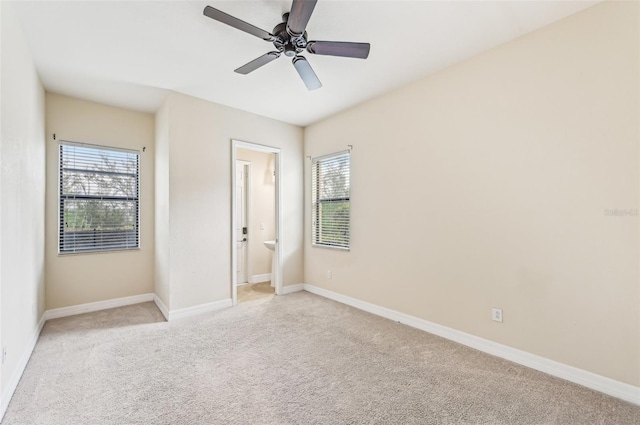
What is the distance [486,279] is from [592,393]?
996 mm

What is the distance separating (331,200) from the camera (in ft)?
14.4

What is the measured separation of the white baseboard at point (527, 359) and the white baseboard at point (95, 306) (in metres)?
3.31

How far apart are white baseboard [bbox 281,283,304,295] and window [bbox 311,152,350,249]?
0.78 metres

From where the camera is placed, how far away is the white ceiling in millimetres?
2148

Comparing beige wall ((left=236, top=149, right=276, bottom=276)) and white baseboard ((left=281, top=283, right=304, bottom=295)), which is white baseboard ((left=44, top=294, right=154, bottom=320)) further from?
white baseboard ((left=281, top=283, right=304, bottom=295))

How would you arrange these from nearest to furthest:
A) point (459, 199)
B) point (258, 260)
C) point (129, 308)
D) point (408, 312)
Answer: point (459, 199), point (408, 312), point (129, 308), point (258, 260)

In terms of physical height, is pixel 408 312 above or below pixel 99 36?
below

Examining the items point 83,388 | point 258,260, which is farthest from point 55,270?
point 258,260

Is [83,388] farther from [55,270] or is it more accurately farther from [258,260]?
[258,260]

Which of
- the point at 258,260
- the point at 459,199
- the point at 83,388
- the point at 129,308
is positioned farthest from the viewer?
the point at 258,260

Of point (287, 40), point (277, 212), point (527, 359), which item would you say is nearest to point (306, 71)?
point (287, 40)

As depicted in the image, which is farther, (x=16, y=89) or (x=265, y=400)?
(x=16, y=89)

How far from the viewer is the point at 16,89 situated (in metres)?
2.26

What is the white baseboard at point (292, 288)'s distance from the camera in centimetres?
463
